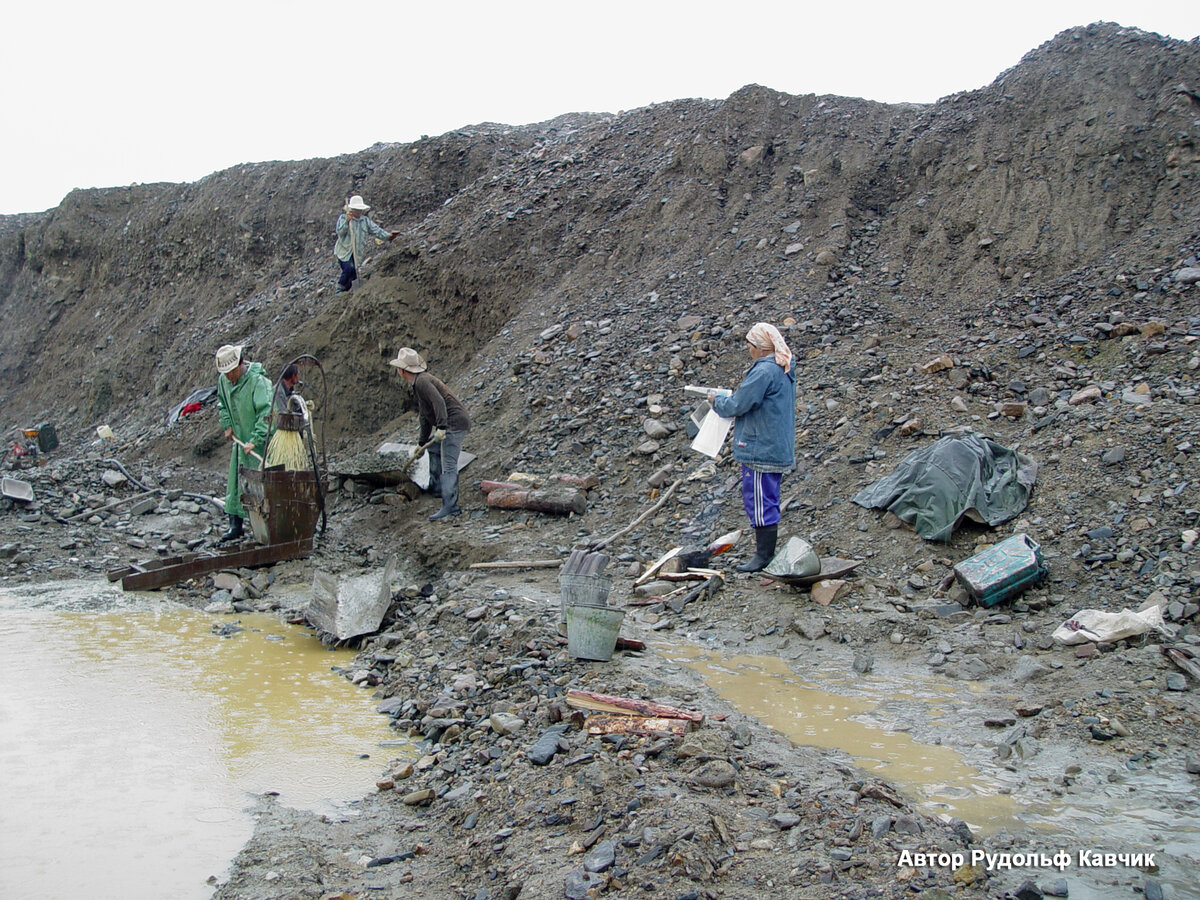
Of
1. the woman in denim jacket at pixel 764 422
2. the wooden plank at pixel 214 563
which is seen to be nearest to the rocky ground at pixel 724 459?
the wooden plank at pixel 214 563

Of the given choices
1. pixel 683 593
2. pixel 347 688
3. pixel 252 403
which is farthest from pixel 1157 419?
pixel 252 403

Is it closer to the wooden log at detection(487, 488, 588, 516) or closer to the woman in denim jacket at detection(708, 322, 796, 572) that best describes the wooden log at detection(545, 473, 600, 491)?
the wooden log at detection(487, 488, 588, 516)

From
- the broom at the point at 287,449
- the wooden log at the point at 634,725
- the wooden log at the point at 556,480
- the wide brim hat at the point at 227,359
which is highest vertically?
the wide brim hat at the point at 227,359

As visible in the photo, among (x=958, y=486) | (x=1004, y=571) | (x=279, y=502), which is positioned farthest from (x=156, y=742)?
(x=958, y=486)

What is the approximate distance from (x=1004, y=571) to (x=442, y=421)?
492cm

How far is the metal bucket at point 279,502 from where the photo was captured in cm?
732

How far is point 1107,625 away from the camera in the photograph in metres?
4.28

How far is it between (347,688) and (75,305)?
57.9 feet

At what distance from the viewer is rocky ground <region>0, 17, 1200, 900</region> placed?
9.91 feet

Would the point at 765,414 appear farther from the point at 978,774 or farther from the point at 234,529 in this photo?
the point at 234,529

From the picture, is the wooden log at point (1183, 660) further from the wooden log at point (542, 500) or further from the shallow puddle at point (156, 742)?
the wooden log at point (542, 500)

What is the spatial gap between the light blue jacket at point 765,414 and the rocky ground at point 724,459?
0.81 metres

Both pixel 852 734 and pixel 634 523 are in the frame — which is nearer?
pixel 852 734

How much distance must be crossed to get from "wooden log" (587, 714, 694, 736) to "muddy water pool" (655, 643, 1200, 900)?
1.83 feet
